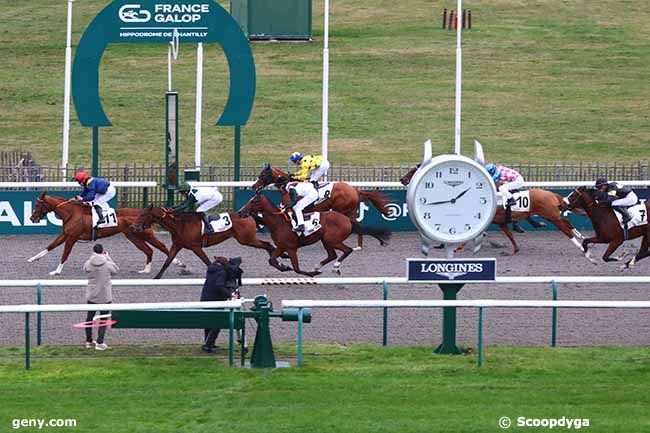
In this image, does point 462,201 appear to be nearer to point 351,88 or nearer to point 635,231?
point 635,231

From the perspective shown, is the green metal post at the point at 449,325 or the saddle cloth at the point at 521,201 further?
the saddle cloth at the point at 521,201

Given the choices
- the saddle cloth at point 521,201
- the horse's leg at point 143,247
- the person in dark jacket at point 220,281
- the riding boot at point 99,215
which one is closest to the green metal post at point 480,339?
the person in dark jacket at point 220,281

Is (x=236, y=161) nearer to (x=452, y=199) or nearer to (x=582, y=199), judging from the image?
(x=582, y=199)

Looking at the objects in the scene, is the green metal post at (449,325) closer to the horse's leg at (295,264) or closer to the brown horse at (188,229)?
the horse's leg at (295,264)

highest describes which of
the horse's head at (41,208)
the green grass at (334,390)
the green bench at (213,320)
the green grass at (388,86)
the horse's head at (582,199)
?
the green grass at (388,86)

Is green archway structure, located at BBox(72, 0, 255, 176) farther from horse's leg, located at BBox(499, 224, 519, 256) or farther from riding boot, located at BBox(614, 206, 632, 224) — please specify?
riding boot, located at BBox(614, 206, 632, 224)

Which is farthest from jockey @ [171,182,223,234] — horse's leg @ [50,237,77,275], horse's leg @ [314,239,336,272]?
horse's leg @ [50,237,77,275]

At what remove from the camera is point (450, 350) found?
16375mm

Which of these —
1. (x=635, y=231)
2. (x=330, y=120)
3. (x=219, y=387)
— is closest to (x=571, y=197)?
(x=635, y=231)

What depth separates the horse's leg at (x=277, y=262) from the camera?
2234 cm

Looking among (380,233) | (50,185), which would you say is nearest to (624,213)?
(380,233)

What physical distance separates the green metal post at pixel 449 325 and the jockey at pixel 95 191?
8306 millimetres

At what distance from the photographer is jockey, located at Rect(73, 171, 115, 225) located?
912 inches

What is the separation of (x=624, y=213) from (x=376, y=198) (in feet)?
14.4
